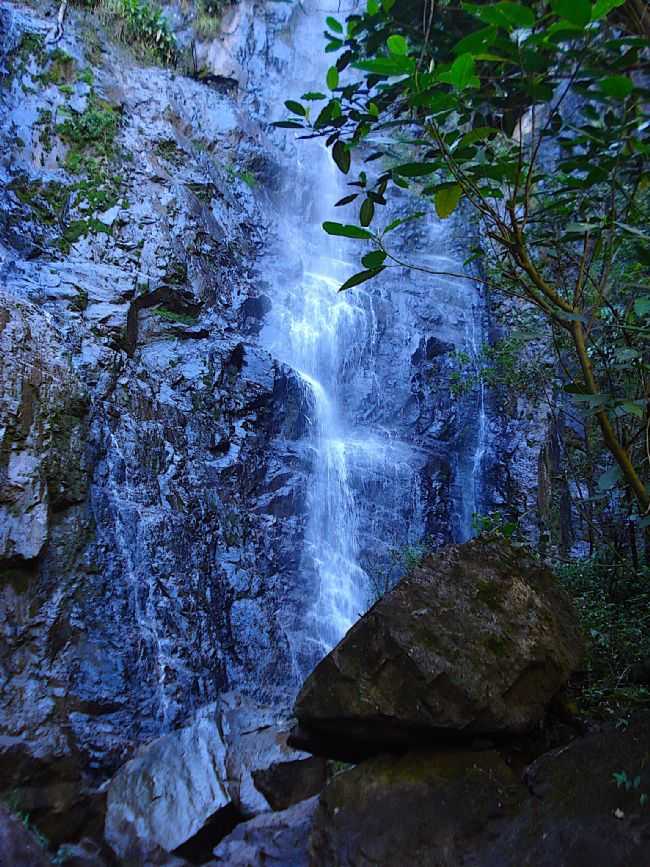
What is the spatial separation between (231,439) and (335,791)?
5.14 m

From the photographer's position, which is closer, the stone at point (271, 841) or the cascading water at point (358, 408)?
the stone at point (271, 841)

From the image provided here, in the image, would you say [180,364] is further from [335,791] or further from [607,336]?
[335,791]

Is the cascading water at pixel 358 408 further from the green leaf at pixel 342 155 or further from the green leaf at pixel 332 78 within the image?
the green leaf at pixel 332 78

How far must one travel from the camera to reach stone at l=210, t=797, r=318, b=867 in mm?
3498

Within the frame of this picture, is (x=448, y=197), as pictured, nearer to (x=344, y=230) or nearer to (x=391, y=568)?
(x=344, y=230)

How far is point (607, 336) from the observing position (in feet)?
15.5

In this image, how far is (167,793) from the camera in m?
4.32

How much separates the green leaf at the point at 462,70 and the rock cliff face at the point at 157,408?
4.79 meters

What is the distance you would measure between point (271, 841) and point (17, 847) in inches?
57.1

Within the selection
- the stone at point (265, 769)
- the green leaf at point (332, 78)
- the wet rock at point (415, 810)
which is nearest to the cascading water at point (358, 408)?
the stone at point (265, 769)

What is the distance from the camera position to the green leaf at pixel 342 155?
114 inches

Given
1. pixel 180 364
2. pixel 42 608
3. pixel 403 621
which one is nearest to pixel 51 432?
pixel 42 608

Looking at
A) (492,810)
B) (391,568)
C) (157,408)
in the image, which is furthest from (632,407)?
(391,568)

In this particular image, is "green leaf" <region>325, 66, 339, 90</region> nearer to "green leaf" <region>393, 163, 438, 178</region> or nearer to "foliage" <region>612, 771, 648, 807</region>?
"green leaf" <region>393, 163, 438, 178</region>
